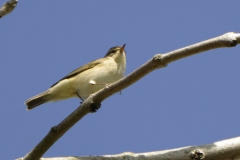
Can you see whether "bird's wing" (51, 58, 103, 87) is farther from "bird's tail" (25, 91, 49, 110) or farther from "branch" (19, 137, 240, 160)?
"branch" (19, 137, 240, 160)

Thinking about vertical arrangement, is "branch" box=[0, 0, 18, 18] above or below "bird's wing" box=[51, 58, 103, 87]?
below

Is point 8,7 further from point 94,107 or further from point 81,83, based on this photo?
point 81,83

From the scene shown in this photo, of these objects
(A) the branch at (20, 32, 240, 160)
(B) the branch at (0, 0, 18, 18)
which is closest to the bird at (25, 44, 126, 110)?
(A) the branch at (20, 32, 240, 160)

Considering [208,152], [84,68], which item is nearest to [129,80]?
[208,152]

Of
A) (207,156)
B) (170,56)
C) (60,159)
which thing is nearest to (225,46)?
(170,56)

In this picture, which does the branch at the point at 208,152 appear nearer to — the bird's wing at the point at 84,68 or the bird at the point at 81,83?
the bird at the point at 81,83

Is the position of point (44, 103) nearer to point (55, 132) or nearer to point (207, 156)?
point (55, 132)
